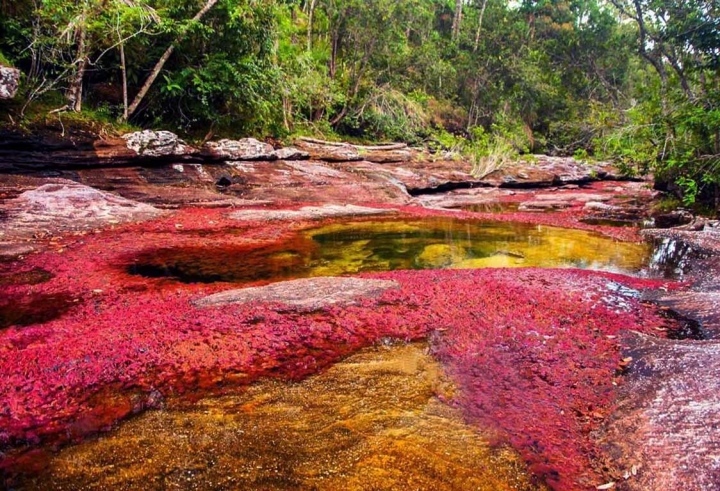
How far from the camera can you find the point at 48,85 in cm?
1449

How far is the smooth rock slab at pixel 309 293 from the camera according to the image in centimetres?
633

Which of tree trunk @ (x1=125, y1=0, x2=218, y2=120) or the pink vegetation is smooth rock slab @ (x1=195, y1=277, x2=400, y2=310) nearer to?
the pink vegetation

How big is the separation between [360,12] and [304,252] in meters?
22.5

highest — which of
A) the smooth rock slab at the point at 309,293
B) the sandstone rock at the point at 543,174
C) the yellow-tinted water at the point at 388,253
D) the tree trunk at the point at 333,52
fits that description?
the tree trunk at the point at 333,52

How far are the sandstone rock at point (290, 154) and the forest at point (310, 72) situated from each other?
174 centimetres

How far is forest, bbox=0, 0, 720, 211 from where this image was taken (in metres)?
14.2

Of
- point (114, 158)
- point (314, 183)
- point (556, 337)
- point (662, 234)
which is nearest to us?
point (556, 337)

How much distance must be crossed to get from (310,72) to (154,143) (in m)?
11.6

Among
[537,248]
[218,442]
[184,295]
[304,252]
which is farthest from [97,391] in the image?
[537,248]

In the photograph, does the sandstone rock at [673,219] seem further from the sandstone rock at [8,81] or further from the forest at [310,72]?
the sandstone rock at [8,81]

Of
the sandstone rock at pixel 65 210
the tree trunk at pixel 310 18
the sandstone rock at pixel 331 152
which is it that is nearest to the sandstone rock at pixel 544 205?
the sandstone rock at pixel 331 152

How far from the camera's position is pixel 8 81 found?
11.9 meters

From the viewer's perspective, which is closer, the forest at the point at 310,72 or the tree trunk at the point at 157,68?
the forest at the point at 310,72

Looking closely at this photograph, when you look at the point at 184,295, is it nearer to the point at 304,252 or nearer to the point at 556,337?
the point at 304,252
